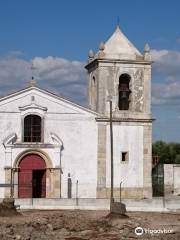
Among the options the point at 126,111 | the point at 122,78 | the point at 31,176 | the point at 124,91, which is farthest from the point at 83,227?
the point at 122,78

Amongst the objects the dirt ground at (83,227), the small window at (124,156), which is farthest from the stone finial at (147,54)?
the dirt ground at (83,227)

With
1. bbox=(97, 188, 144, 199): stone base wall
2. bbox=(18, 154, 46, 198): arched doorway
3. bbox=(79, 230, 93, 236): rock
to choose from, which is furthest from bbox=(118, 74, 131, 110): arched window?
bbox=(79, 230, 93, 236): rock

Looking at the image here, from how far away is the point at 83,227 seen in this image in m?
28.3

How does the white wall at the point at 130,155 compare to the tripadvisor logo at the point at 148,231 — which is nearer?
the tripadvisor logo at the point at 148,231

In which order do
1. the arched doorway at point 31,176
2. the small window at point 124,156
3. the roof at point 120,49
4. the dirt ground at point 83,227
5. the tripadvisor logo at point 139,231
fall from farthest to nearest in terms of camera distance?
the roof at point 120,49, the small window at point 124,156, the arched doorway at point 31,176, the tripadvisor logo at point 139,231, the dirt ground at point 83,227

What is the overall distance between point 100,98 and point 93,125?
6.13ft

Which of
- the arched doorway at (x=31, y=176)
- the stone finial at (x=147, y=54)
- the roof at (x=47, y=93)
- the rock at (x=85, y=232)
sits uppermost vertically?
the stone finial at (x=147, y=54)

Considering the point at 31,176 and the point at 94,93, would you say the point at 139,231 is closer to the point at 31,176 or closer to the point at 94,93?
the point at 31,176

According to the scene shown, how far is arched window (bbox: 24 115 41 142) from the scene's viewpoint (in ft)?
133

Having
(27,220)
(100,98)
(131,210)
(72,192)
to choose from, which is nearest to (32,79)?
(100,98)

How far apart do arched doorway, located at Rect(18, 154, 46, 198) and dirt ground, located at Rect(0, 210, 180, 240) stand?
23.6ft

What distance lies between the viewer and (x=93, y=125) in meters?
41.7

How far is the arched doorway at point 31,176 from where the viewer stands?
4050 cm

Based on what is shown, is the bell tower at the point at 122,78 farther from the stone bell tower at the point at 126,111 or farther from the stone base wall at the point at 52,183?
the stone base wall at the point at 52,183
